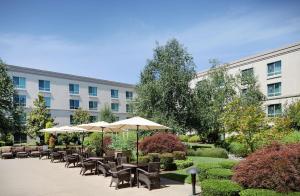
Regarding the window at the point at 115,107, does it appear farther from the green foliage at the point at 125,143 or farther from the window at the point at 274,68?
the green foliage at the point at 125,143

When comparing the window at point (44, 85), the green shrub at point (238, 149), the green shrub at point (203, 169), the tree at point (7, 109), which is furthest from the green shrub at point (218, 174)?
the window at point (44, 85)

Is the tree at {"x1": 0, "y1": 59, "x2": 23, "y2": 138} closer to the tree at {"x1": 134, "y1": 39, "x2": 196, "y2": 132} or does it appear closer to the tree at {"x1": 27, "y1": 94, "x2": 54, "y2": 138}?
the tree at {"x1": 27, "y1": 94, "x2": 54, "y2": 138}

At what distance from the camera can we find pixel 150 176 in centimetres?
1277

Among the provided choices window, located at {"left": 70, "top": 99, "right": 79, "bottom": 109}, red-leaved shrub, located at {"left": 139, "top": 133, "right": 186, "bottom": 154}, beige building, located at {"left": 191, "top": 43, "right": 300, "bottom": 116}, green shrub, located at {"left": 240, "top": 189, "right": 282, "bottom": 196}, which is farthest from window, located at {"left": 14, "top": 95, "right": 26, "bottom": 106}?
green shrub, located at {"left": 240, "top": 189, "right": 282, "bottom": 196}

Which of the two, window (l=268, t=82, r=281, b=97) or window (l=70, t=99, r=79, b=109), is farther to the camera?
window (l=70, t=99, r=79, b=109)

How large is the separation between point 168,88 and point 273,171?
21814 millimetres

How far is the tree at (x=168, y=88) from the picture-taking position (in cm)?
3103

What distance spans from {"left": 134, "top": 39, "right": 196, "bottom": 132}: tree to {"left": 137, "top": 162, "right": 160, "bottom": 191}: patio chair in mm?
16708

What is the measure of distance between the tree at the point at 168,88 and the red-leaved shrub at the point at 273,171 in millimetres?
19685

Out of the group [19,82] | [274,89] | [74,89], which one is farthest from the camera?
[74,89]

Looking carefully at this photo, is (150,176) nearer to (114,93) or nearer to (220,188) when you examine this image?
(220,188)

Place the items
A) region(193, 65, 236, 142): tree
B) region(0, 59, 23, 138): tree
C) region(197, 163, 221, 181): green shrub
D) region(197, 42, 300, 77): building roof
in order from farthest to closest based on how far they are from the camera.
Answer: region(197, 42, 300, 77): building roof < region(0, 59, 23, 138): tree < region(193, 65, 236, 142): tree < region(197, 163, 221, 181): green shrub

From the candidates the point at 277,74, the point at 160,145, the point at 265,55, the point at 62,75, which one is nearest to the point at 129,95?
the point at 62,75

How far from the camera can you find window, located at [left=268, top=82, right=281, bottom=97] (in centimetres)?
4481
